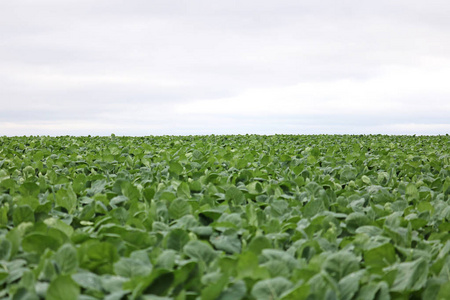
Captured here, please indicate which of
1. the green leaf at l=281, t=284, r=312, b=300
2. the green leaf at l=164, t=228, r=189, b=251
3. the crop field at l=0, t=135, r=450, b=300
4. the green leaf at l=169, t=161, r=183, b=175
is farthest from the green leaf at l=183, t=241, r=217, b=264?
the green leaf at l=169, t=161, r=183, b=175

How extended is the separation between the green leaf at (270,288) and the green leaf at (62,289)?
732 mm

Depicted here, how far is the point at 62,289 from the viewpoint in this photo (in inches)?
61.9

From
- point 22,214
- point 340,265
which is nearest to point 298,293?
point 340,265

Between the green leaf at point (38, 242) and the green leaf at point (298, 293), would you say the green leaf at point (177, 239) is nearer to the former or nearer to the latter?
the green leaf at point (38, 242)

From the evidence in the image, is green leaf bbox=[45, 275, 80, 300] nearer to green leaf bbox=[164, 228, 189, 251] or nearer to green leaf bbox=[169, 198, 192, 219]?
green leaf bbox=[164, 228, 189, 251]

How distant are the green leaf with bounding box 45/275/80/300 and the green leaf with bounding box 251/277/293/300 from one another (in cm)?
73

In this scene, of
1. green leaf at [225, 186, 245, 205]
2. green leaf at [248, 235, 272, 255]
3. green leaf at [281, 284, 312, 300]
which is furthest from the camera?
green leaf at [225, 186, 245, 205]

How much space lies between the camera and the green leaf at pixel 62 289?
61.6 inches

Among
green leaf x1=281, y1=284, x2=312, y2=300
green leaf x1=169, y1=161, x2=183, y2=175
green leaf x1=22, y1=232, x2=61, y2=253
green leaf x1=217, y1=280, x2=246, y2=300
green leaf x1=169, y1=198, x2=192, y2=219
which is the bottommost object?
green leaf x1=217, y1=280, x2=246, y2=300

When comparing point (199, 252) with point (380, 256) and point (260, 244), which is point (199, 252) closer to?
point (260, 244)

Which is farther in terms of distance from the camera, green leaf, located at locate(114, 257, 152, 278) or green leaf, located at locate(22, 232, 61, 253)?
green leaf, located at locate(22, 232, 61, 253)

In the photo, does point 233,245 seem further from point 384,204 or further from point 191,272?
point 384,204

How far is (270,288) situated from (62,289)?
844mm

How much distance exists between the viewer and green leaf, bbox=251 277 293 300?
1614 mm
